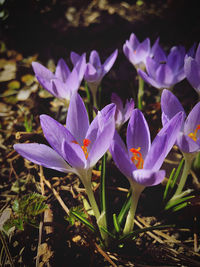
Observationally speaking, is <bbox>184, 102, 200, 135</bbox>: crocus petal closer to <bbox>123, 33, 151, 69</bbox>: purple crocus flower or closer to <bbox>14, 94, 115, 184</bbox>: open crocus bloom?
<bbox>14, 94, 115, 184</bbox>: open crocus bloom

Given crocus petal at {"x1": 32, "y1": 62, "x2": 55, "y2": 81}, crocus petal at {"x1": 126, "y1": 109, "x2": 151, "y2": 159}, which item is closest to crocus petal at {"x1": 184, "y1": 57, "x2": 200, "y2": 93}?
crocus petal at {"x1": 126, "y1": 109, "x2": 151, "y2": 159}

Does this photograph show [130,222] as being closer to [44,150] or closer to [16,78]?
[44,150]

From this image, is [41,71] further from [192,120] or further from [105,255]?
[105,255]

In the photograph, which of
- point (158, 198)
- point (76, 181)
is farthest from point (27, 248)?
point (158, 198)

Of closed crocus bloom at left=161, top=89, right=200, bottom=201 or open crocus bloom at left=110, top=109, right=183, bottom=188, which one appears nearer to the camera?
open crocus bloom at left=110, top=109, right=183, bottom=188

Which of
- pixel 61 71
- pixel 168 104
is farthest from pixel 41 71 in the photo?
pixel 168 104

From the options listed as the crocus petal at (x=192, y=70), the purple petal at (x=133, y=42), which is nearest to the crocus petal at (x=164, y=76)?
the crocus petal at (x=192, y=70)

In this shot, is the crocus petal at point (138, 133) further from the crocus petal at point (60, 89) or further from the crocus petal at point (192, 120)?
the crocus petal at point (60, 89)
